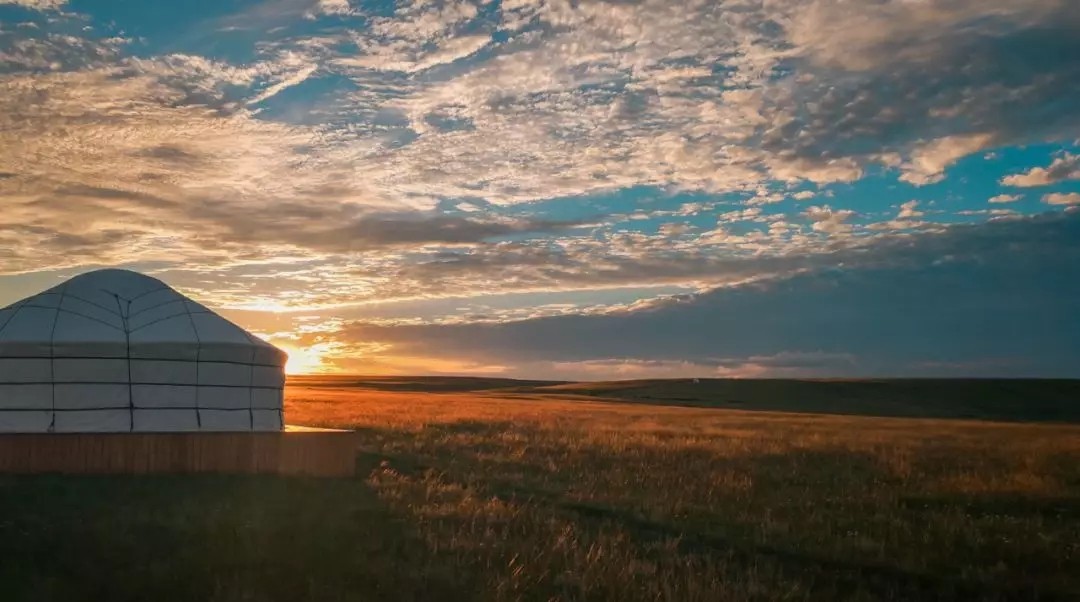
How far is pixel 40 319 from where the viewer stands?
17.6 m

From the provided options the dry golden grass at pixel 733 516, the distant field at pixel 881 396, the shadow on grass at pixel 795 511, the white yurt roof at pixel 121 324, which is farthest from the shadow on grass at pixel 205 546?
the distant field at pixel 881 396

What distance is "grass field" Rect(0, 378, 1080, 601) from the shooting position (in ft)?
28.0

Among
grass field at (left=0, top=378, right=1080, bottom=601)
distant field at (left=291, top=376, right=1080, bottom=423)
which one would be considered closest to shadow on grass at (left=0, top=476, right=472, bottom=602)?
grass field at (left=0, top=378, right=1080, bottom=601)

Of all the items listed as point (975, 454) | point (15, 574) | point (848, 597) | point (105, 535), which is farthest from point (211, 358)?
point (975, 454)

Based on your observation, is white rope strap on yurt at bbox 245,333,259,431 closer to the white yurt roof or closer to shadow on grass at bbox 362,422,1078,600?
the white yurt roof

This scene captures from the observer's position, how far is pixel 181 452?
16.0m

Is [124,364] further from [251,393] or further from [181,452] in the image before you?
[251,393]

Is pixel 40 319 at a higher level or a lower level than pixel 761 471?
higher

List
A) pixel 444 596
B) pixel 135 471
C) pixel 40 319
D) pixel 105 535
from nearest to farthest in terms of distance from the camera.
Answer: pixel 444 596, pixel 105 535, pixel 135 471, pixel 40 319

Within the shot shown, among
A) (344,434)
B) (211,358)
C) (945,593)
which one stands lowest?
(945,593)

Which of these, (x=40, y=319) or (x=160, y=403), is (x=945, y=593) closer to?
(x=160, y=403)

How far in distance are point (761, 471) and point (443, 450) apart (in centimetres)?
718

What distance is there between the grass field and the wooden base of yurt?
34.6 inches

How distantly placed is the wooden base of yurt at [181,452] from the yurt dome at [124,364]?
1.51 meters
